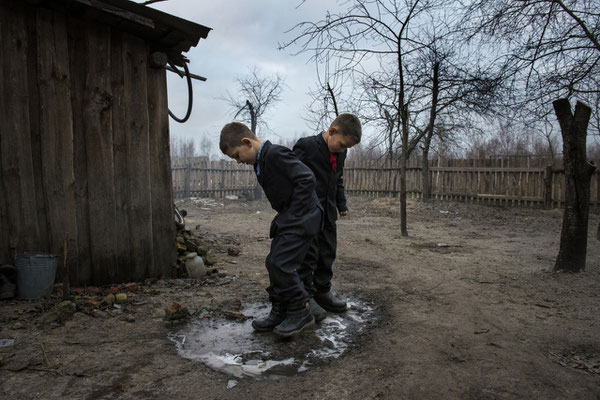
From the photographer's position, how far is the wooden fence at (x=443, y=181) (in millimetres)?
12555

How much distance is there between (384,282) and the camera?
14.6 ft

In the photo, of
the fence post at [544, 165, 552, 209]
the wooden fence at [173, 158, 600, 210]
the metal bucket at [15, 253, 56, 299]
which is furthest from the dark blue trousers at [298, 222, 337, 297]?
the fence post at [544, 165, 552, 209]

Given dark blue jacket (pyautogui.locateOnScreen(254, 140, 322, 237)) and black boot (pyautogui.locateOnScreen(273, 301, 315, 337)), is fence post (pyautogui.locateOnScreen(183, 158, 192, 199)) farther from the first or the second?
black boot (pyautogui.locateOnScreen(273, 301, 315, 337))

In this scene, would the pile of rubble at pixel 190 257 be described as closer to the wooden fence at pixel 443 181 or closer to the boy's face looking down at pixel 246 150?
the boy's face looking down at pixel 246 150

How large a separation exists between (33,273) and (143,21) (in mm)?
2527

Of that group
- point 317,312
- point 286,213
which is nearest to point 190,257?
point 317,312

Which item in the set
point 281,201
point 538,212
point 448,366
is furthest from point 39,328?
point 538,212

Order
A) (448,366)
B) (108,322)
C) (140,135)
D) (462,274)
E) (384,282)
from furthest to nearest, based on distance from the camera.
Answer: (462,274), (384,282), (140,135), (108,322), (448,366)

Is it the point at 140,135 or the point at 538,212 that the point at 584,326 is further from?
the point at 538,212

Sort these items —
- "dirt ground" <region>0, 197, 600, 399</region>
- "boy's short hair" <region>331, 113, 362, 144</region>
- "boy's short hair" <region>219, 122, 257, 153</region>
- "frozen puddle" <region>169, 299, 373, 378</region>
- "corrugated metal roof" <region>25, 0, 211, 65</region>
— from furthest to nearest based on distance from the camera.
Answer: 1. "corrugated metal roof" <region>25, 0, 211, 65</region>
2. "boy's short hair" <region>331, 113, 362, 144</region>
3. "boy's short hair" <region>219, 122, 257, 153</region>
4. "frozen puddle" <region>169, 299, 373, 378</region>
5. "dirt ground" <region>0, 197, 600, 399</region>

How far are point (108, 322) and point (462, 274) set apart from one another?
3.96m

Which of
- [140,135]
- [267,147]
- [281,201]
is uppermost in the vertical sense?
[140,135]

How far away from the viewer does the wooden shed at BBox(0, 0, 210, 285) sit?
11.3 ft

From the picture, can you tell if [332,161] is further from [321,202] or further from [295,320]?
[295,320]
